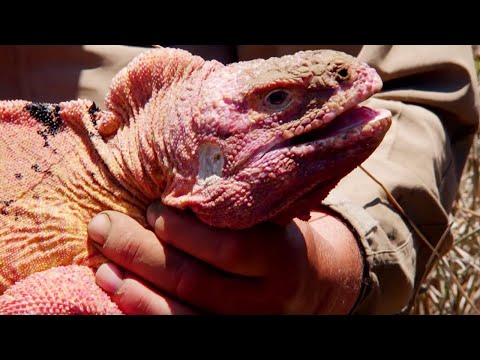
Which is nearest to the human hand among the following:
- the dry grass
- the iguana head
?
the iguana head

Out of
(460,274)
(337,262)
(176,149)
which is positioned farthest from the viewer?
(460,274)

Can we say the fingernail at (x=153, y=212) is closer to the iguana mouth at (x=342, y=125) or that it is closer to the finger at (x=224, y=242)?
the finger at (x=224, y=242)

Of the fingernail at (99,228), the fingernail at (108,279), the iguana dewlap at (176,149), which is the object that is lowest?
the fingernail at (108,279)

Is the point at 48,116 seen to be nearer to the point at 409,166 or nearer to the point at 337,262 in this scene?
the point at 337,262

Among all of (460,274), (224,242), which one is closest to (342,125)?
(224,242)

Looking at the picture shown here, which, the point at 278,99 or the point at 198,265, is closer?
the point at 278,99

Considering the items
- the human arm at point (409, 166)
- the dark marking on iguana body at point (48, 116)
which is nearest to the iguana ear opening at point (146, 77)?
the dark marking on iguana body at point (48, 116)

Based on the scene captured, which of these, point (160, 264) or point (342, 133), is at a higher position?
point (342, 133)
